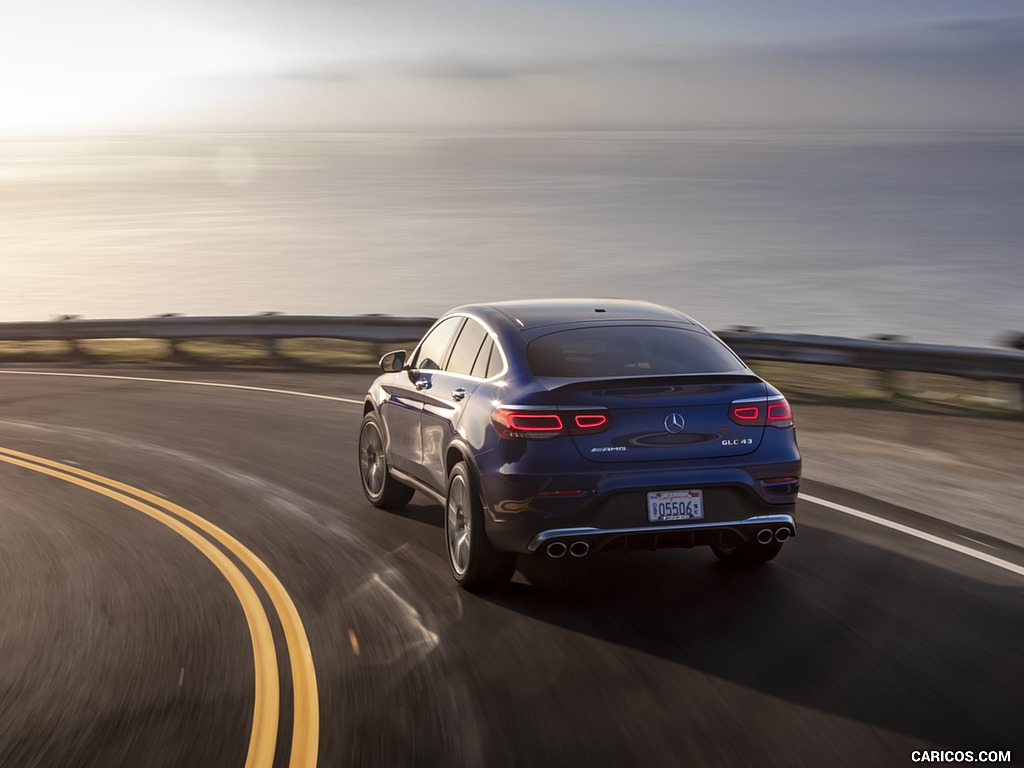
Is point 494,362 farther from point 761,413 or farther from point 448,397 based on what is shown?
point 761,413

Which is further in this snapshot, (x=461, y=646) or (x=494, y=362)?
(x=494, y=362)

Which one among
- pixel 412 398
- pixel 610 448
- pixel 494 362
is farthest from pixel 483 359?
pixel 610 448

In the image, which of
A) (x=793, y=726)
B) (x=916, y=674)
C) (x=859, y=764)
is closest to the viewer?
(x=859, y=764)

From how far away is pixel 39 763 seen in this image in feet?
16.1

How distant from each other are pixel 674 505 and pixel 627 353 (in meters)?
Result: 1.10

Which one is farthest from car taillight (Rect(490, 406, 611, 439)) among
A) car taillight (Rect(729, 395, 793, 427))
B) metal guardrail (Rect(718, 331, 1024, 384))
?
metal guardrail (Rect(718, 331, 1024, 384))

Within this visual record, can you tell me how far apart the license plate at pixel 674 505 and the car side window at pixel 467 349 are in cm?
173

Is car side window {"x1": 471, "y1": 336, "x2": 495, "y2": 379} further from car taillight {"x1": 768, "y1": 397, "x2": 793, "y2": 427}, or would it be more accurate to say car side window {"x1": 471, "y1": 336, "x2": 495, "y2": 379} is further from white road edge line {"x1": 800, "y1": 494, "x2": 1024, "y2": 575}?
white road edge line {"x1": 800, "y1": 494, "x2": 1024, "y2": 575}

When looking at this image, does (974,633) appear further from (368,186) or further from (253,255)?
(368,186)

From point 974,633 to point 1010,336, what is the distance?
32.5ft

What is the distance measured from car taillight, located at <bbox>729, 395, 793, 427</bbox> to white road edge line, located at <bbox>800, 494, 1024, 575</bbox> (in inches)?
73.9

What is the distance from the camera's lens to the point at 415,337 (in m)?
20.0

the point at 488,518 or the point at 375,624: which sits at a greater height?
the point at 488,518

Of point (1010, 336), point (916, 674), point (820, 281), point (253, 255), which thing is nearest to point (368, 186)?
point (253, 255)
